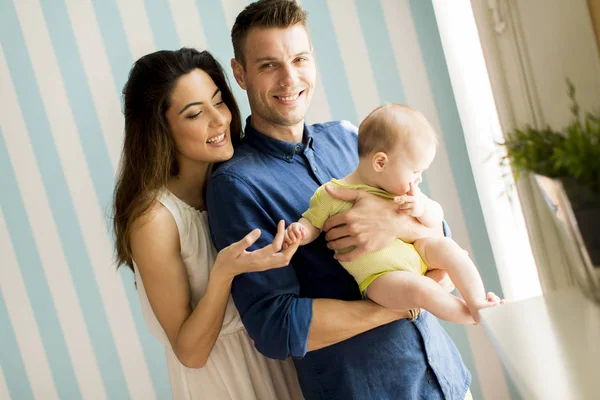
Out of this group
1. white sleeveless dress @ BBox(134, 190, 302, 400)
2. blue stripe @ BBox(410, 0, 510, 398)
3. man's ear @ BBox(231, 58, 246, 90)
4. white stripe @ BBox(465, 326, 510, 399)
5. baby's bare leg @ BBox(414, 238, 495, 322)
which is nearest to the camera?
baby's bare leg @ BBox(414, 238, 495, 322)

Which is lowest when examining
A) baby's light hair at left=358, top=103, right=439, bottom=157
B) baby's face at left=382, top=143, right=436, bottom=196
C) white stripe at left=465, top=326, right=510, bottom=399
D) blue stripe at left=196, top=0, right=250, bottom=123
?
white stripe at left=465, top=326, right=510, bottom=399

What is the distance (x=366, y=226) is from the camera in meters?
1.79

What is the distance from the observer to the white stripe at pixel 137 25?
2.93 m

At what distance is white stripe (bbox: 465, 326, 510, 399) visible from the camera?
9.66 feet

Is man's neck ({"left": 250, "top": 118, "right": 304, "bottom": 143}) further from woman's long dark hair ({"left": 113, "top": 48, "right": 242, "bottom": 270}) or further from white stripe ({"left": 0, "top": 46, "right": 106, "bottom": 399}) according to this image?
white stripe ({"left": 0, "top": 46, "right": 106, "bottom": 399})

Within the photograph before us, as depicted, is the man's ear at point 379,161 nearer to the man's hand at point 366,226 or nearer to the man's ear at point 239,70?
the man's hand at point 366,226

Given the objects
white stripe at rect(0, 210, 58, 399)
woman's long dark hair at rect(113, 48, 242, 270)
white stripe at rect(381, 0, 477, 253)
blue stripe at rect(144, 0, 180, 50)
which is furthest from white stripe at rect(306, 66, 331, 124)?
white stripe at rect(0, 210, 58, 399)

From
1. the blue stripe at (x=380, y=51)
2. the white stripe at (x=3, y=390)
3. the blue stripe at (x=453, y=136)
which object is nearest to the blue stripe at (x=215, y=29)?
the blue stripe at (x=380, y=51)

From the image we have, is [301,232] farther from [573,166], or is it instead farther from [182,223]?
[573,166]

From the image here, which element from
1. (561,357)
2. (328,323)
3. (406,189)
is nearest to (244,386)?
(328,323)

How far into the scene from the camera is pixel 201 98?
2.04 metres

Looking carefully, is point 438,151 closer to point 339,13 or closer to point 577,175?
point 339,13

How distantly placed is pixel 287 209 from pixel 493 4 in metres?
0.75

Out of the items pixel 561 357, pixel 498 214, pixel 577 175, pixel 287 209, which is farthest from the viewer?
pixel 498 214
